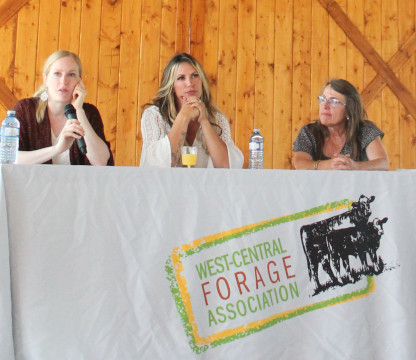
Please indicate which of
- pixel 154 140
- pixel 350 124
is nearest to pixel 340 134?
pixel 350 124

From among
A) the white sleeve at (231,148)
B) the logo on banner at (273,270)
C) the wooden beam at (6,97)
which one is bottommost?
the logo on banner at (273,270)

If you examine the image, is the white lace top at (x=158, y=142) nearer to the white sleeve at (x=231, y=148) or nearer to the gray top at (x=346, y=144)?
the white sleeve at (x=231, y=148)

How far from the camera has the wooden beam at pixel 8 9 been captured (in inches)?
139

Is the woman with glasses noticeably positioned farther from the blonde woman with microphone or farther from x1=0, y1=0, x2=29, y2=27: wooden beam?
x1=0, y1=0, x2=29, y2=27: wooden beam

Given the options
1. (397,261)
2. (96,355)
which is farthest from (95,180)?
(397,261)

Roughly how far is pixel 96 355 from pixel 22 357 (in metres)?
0.19

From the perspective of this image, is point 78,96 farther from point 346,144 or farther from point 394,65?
point 394,65

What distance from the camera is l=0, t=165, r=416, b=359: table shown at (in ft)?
4.61

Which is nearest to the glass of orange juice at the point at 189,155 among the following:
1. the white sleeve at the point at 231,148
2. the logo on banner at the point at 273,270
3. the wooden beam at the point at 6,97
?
the white sleeve at the point at 231,148

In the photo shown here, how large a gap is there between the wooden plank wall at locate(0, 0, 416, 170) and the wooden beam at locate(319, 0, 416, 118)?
0.09 feet

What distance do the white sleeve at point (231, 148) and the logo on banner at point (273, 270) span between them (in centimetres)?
84

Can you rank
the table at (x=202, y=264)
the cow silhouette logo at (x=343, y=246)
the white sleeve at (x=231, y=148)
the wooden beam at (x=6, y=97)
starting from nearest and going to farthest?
the table at (x=202, y=264) → the cow silhouette logo at (x=343, y=246) → the white sleeve at (x=231, y=148) → the wooden beam at (x=6, y=97)

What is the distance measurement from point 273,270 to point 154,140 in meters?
1.08

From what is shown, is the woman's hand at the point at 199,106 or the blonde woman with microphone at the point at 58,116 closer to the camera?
the blonde woman with microphone at the point at 58,116
